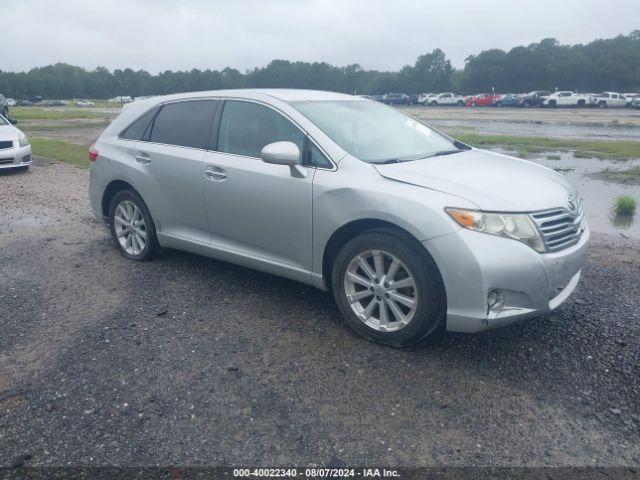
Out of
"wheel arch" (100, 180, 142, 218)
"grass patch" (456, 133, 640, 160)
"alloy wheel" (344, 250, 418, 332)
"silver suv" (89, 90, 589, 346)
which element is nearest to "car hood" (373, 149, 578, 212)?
"silver suv" (89, 90, 589, 346)

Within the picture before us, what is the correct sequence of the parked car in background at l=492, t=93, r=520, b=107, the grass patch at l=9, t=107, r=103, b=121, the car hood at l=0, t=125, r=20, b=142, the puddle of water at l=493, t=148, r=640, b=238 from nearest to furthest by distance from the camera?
1. the puddle of water at l=493, t=148, r=640, b=238
2. the car hood at l=0, t=125, r=20, b=142
3. the grass patch at l=9, t=107, r=103, b=121
4. the parked car in background at l=492, t=93, r=520, b=107

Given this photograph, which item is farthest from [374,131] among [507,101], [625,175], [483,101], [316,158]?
[483,101]

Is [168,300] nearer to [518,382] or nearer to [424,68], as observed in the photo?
[518,382]

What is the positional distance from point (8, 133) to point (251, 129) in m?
10.2

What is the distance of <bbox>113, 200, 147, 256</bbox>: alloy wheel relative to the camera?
595 cm

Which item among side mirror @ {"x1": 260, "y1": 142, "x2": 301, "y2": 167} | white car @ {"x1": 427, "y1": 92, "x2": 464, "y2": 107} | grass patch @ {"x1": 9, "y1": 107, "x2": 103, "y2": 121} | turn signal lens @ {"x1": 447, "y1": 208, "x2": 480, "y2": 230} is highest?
side mirror @ {"x1": 260, "y1": 142, "x2": 301, "y2": 167}

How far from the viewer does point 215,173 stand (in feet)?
16.3

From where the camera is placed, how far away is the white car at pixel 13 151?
12438 mm

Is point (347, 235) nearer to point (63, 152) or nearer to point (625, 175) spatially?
point (625, 175)

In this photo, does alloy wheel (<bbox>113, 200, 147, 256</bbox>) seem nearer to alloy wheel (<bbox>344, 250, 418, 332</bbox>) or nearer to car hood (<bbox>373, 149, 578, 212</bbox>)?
alloy wheel (<bbox>344, 250, 418, 332</bbox>)

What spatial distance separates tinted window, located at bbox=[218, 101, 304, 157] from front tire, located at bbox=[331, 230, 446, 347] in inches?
41.5

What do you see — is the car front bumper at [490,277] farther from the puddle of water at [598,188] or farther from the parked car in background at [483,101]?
the parked car in background at [483,101]

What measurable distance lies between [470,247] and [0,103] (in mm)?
27442

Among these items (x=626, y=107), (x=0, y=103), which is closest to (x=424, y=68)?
(x=626, y=107)
